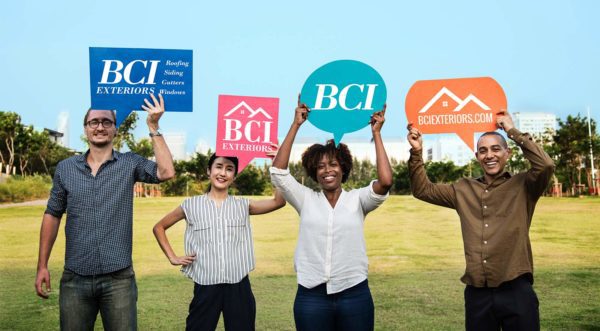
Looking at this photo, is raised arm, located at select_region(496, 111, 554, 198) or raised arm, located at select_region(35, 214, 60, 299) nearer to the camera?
raised arm, located at select_region(496, 111, 554, 198)

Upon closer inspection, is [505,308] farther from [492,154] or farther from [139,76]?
[139,76]

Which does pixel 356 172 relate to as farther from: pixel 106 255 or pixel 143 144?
pixel 106 255

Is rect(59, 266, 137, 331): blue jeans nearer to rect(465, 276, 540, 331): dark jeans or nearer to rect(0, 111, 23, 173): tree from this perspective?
rect(465, 276, 540, 331): dark jeans

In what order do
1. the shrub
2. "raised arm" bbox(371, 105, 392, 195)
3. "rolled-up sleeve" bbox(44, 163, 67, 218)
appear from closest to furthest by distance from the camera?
"raised arm" bbox(371, 105, 392, 195)
"rolled-up sleeve" bbox(44, 163, 67, 218)
the shrub

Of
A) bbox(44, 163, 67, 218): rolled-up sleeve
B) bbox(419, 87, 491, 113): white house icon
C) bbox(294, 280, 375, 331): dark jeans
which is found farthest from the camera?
bbox(419, 87, 491, 113): white house icon

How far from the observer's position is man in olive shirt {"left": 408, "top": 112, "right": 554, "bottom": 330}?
106 inches

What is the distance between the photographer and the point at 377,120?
288 centimetres

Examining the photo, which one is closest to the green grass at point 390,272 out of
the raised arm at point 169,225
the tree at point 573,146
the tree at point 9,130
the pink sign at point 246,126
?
the raised arm at point 169,225

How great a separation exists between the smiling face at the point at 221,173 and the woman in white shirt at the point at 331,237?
43cm

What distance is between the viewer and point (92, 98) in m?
3.12

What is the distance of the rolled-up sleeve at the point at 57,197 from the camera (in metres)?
2.89

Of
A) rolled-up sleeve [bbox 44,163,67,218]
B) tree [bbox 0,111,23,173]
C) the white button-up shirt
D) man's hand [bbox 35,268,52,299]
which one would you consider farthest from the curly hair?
tree [bbox 0,111,23,173]

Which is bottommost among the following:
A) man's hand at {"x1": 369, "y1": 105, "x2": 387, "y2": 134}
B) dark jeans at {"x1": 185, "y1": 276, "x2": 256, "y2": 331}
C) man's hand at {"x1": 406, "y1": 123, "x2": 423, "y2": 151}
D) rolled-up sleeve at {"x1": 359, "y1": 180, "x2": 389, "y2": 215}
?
dark jeans at {"x1": 185, "y1": 276, "x2": 256, "y2": 331}

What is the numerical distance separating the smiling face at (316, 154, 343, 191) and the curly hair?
2 cm
